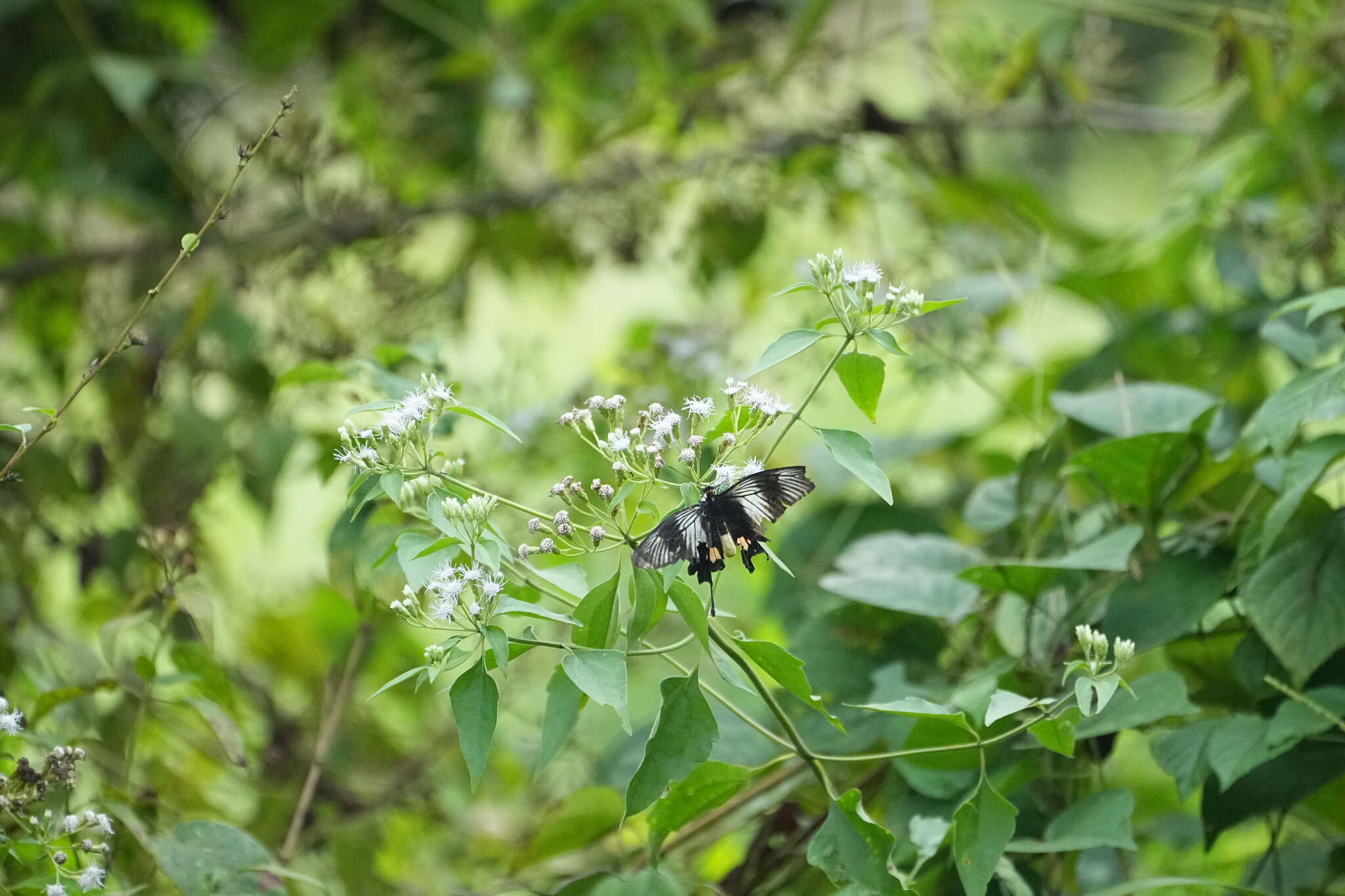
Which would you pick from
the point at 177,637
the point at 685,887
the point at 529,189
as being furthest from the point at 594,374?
the point at 685,887

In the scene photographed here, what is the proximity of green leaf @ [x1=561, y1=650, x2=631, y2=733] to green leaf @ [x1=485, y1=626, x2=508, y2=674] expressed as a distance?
21 mm

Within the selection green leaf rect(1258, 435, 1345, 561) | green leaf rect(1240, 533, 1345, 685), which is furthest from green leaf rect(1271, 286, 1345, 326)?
green leaf rect(1240, 533, 1345, 685)

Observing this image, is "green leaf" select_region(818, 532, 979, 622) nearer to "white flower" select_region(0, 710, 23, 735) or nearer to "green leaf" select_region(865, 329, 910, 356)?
"green leaf" select_region(865, 329, 910, 356)

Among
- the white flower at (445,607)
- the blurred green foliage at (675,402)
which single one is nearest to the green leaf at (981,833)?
the blurred green foliage at (675,402)

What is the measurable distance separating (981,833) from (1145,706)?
114 millimetres

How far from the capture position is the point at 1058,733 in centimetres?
40

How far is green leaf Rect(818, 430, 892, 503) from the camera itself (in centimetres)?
36

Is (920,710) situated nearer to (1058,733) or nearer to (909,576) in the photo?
(1058,733)

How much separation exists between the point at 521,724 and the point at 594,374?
0.46 meters

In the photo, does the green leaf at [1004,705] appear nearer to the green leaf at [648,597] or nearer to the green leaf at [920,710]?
the green leaf at [920,710]

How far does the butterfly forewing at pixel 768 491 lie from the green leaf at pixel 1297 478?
0.85ft

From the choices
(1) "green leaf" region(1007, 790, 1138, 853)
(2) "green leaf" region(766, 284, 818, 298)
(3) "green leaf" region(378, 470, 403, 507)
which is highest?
(2) "green leaf" region(766, 284, 818, 298)

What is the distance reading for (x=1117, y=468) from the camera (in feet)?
1.80

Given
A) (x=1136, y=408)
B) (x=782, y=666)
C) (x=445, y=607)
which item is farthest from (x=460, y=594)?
(x=1136, y=408)
